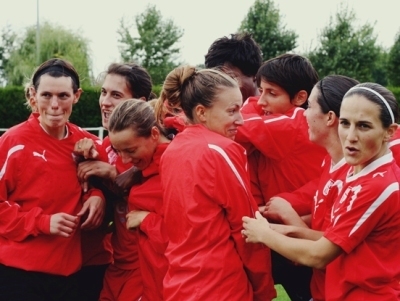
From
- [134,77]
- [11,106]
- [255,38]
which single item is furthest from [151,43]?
[134,77]

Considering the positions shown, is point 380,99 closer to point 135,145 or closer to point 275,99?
point 275,99

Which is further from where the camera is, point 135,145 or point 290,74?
point 290,74

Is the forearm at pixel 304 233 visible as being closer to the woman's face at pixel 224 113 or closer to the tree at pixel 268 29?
the woman's face at pixel 224 113

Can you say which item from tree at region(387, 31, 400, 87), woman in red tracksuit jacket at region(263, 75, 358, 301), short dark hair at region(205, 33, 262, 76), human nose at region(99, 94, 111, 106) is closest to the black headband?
human nose at region(99, 94, 111, 106)

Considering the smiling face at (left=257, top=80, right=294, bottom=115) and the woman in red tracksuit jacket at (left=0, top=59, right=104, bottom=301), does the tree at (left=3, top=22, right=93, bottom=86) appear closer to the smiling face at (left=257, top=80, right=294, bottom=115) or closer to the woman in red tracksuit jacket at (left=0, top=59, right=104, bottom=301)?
the woman in red tracksuit jacket at (left=0, top=59, right=104, bottom=301)

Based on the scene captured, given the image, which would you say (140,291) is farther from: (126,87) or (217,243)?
(126,87)

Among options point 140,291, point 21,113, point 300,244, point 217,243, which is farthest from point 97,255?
point 21,113

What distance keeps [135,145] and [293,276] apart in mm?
1570

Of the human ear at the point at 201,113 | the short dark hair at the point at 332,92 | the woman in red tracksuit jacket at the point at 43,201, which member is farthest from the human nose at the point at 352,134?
the woman in red tracksuit jacket at the point at 43,201

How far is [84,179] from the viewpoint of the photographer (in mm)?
4672

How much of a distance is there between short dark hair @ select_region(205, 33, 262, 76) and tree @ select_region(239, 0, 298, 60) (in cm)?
3376

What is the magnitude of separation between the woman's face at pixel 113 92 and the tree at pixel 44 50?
39.9 metres

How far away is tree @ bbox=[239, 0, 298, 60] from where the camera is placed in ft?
128

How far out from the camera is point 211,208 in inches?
149
